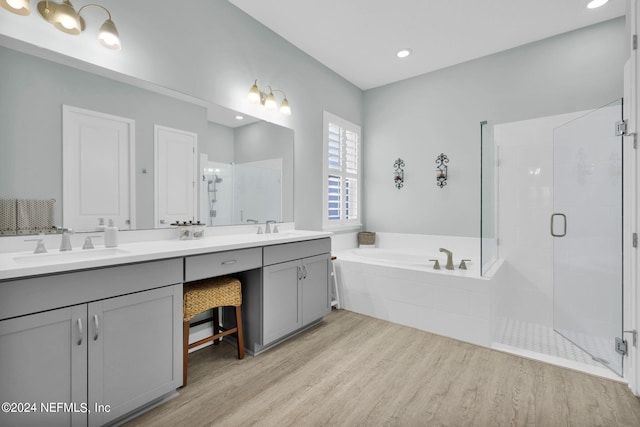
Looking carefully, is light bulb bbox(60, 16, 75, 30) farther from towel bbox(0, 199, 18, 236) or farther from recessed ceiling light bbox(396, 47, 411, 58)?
recessed ceiling light bbox(396, 47, 411, 58)

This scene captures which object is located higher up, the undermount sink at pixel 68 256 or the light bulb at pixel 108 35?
the light bulb at pixel 108 35

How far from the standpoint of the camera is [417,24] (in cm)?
275

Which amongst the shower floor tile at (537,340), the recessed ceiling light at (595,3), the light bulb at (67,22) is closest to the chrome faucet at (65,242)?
the light bulb at (67,22)

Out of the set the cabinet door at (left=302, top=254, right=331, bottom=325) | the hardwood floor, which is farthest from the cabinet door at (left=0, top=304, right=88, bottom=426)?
the cabinet door at (left=302, top=254, right=331, bottom=325)

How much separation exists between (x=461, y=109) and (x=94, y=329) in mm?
3858

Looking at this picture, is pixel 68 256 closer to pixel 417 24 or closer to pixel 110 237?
pixel 110 237

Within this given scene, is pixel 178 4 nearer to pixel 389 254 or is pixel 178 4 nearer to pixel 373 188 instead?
pixel 373 188

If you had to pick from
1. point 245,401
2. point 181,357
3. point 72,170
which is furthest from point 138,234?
point 245,401

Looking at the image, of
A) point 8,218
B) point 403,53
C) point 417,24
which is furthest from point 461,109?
point 8,218

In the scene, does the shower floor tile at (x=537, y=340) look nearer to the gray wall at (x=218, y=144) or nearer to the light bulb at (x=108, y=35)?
the gray wall at (x=218, y=144)

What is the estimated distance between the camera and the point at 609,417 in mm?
1548

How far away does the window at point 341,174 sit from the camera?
3.61 m

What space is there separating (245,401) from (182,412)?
1.06 feet

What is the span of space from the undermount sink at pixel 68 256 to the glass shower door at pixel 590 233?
3038 millimetres
